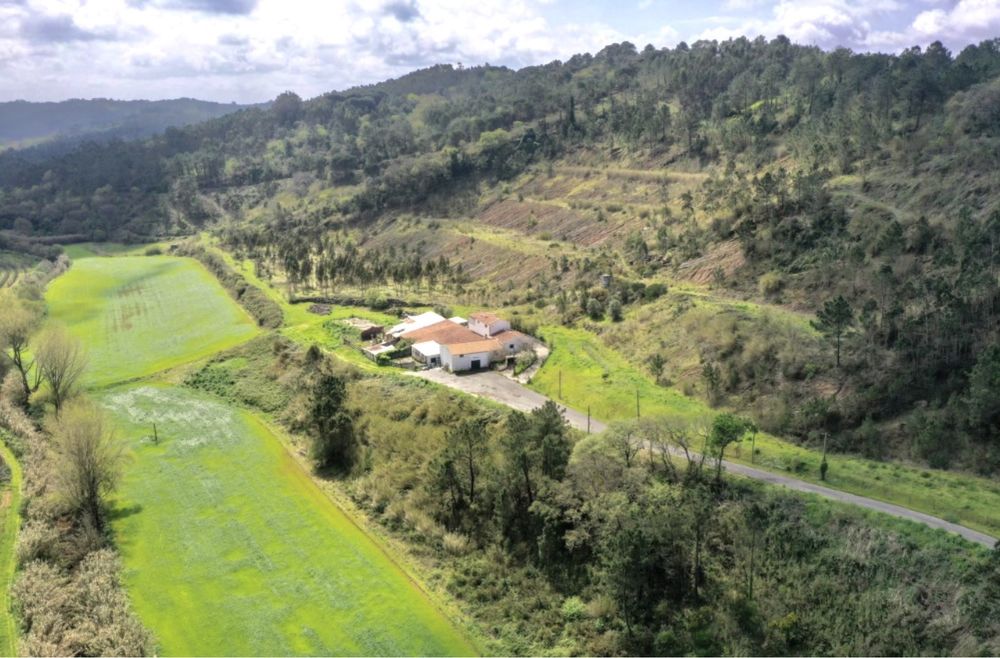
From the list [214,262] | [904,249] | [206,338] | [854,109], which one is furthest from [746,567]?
[214,262]

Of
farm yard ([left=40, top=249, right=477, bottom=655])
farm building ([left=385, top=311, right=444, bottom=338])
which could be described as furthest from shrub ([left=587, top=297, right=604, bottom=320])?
farm yard ([left=40, top=249, right=477, bottom=655])

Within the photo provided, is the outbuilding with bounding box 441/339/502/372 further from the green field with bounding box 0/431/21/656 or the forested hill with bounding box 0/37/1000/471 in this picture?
the green field with bounding box 0/431/21/656

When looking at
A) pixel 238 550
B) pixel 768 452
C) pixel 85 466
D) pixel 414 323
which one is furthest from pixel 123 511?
pixel 768 452

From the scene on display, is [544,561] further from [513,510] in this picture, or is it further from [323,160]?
[323,160]

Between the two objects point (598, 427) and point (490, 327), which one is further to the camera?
point (490, 327)

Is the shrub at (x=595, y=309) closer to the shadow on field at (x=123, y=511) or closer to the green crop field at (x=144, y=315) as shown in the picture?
the green crop field at (x=144, y=315)

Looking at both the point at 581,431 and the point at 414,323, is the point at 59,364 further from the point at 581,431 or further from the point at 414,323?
the point at 581,431
